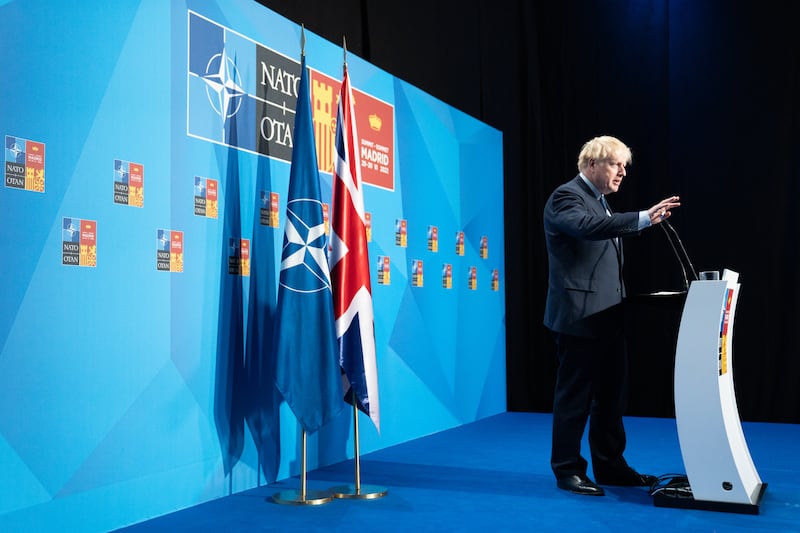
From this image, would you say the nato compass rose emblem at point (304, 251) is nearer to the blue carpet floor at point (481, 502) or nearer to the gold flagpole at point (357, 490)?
the gold flagpole at point (357, 490)

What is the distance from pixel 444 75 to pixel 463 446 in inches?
126

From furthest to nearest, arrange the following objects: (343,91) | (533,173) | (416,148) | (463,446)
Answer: (533,173), (416,148), (463,446), (343,91)

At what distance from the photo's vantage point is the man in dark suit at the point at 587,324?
3.70 metres

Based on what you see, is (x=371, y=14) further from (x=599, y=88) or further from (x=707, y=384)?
(x=707, y=384)

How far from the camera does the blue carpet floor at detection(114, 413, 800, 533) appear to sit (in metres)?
3.18

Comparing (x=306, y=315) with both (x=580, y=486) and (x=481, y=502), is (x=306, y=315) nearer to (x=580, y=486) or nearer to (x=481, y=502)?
(x=481, y=502)

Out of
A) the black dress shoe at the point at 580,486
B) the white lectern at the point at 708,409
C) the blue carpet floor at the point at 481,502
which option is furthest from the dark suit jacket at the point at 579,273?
the blue carpet floor at the point at 481,502

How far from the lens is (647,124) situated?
704cm

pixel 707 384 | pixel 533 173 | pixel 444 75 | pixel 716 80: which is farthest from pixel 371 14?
pixel 707 384

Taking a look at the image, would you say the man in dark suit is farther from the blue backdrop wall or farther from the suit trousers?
the blue backdrop wall

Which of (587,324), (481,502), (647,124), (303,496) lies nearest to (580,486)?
(481,502)

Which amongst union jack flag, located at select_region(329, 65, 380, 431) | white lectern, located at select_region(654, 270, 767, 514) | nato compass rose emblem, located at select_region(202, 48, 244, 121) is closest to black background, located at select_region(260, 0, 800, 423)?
nato compass rose emblem, located at select_region(202, 48, 244, 121)

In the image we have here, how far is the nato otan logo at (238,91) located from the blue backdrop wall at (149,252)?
0.01 metres

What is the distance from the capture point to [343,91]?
13.2 ft
